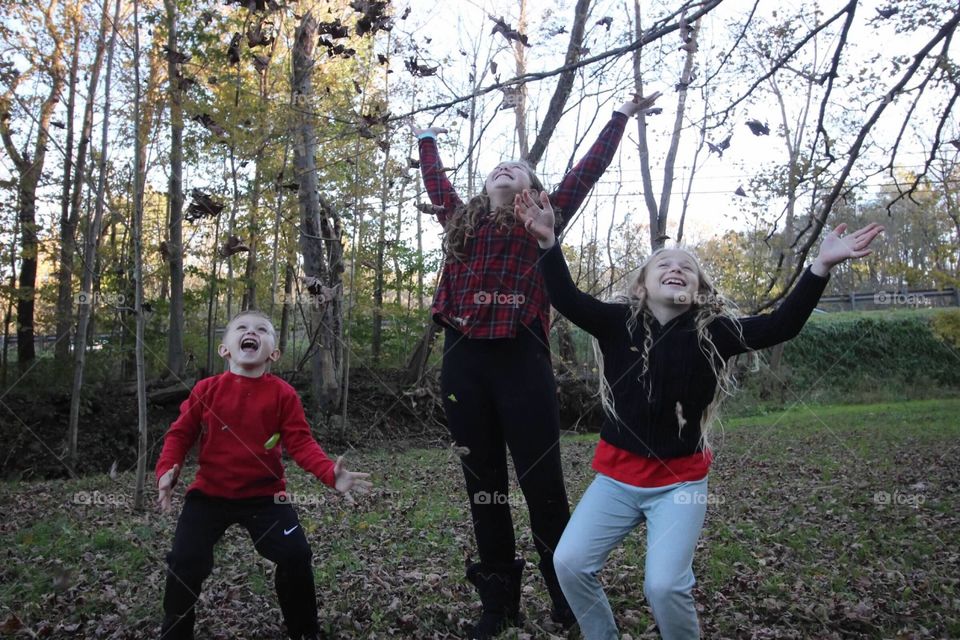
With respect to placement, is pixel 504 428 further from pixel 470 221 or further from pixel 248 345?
pixel 248 345

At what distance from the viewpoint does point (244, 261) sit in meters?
13.3

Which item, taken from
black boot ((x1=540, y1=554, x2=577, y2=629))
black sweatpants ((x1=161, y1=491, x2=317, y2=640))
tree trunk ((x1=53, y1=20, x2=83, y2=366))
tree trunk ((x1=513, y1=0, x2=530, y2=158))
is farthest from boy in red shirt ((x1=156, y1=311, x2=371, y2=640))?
tree trunk ((x1=513, y1=0, x2=530, y2=158))

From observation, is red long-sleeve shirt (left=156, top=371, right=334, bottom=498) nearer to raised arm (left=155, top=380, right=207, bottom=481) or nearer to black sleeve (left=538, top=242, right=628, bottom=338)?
raised arm (left=155, top=380, right=207, bottom=481)

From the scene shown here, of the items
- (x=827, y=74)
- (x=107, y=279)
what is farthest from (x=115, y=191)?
(x=827, y=74)

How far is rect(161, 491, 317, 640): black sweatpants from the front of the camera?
278 cm

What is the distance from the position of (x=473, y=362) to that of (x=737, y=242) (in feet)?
A: 51.2

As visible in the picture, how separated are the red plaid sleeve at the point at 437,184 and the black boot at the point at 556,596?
154 centimetres

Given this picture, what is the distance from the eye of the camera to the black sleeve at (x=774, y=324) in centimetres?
246

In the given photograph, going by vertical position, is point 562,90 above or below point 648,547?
above

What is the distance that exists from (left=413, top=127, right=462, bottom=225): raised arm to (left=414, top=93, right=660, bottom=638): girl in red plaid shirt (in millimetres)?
125

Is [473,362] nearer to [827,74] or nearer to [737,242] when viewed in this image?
[827,74]

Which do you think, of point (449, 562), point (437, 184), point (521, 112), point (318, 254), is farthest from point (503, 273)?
point (521, 112)

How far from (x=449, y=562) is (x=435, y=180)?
2438 mm

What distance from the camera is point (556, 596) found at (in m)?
3.08
